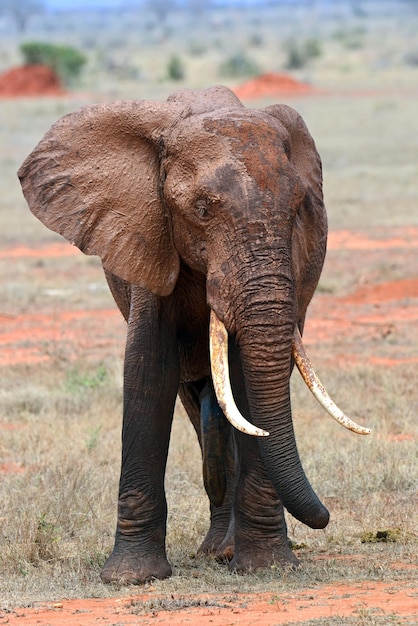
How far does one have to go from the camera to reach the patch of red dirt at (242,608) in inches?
218

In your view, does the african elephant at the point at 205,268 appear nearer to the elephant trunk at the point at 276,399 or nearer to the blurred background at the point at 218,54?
the elephant trunk at the point at 276,399

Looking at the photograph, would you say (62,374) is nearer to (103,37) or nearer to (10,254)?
(10,254)

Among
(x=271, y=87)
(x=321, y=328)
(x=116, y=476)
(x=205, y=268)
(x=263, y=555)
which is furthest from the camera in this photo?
(x=271, y=87)

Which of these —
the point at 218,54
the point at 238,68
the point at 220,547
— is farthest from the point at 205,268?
the point at 218,54

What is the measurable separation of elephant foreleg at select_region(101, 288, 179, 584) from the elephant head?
28 cm

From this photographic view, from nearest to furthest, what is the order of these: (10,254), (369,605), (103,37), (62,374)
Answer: (369,605)
(62,374)
(10,254)
(103,37)

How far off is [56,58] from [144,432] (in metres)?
49.1

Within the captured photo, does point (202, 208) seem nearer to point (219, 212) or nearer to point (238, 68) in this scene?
point (219, 212)

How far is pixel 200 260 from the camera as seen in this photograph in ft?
19.9

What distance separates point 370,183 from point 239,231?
65.4 ft

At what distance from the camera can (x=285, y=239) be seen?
5.79m

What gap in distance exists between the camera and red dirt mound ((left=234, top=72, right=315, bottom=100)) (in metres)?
45.8

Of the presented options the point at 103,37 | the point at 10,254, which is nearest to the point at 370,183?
the point at 10,254

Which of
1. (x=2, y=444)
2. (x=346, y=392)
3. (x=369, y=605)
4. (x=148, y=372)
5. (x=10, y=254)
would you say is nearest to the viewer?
(x=369, y=605)
